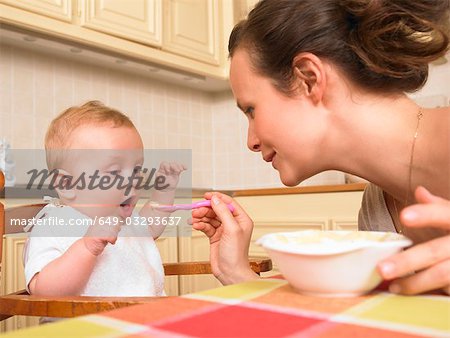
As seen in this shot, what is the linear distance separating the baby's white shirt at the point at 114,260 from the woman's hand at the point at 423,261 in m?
0.78

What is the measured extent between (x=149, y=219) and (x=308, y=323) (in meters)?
1.08

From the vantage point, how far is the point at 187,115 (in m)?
3.09

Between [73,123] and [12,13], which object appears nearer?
[73,123]

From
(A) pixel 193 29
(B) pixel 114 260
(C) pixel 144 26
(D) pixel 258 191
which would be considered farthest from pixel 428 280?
(A) pixel 193 29

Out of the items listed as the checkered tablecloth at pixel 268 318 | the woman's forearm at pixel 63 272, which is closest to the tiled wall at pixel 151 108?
the woman's forearm at pixel 63 272

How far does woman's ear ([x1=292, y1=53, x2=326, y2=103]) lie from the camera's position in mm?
904

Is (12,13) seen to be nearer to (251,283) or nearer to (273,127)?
(273,127)

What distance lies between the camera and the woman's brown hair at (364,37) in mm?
898

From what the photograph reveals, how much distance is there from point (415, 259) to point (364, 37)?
54 cm

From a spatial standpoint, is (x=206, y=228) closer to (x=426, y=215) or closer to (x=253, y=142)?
(x=253, y=142)

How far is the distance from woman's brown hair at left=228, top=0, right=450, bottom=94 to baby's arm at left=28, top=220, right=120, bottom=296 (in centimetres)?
48

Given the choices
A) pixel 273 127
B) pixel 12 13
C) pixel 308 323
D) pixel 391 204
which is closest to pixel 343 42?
pixel 273 127

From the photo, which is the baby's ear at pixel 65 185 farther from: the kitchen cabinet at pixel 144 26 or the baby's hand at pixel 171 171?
the kitchen cabinet at pixel 144 26

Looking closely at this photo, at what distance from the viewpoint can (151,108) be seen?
111 inches
